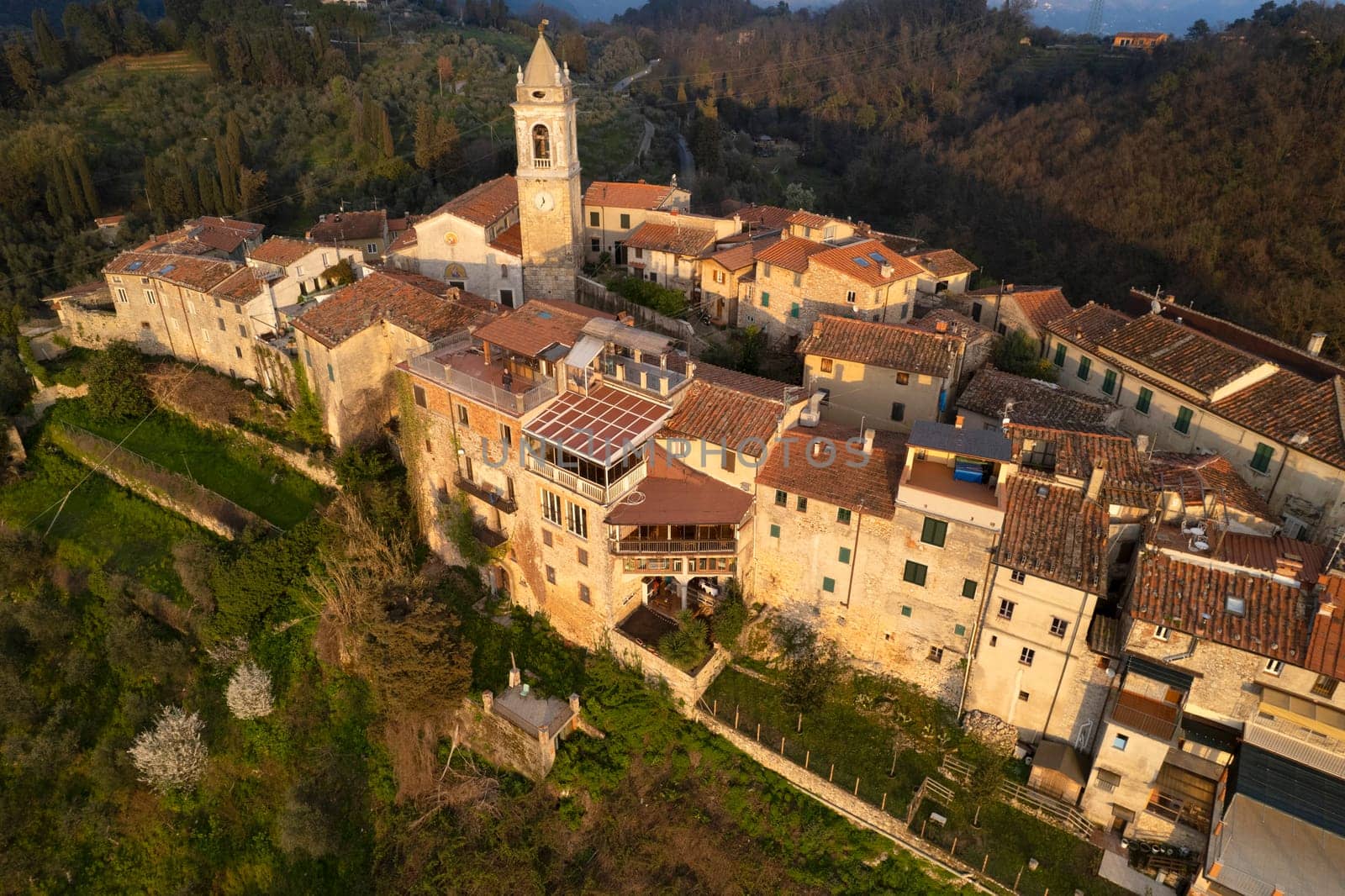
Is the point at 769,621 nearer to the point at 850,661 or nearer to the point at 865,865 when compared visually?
the point at 850,661

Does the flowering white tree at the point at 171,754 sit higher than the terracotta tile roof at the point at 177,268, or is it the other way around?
the terracotta tile roof at the point at 177,268

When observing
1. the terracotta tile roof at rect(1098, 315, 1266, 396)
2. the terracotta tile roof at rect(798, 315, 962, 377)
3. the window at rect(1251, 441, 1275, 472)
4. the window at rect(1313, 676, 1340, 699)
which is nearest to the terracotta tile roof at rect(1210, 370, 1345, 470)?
the window at rect(1251, 441, 1275, 472)

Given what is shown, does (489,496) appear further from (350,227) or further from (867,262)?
(350,227)

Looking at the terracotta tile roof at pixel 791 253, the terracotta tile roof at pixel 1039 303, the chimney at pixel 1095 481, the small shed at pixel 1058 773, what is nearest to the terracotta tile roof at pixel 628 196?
the terracotta tile roof at pixel 791 253

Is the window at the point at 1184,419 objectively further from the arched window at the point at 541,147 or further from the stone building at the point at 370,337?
the arched window at the point at 541,147

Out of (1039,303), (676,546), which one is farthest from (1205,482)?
(1039,303)

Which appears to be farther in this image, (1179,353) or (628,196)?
(628,196)
